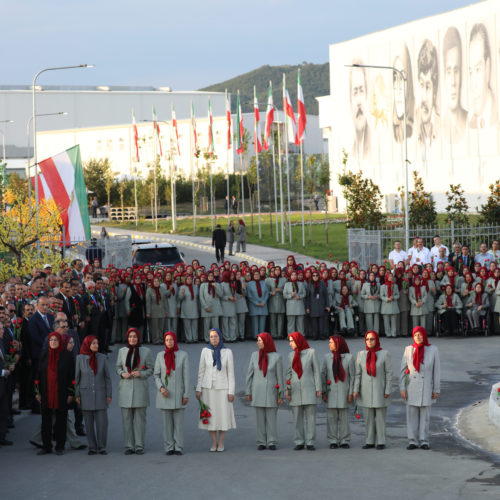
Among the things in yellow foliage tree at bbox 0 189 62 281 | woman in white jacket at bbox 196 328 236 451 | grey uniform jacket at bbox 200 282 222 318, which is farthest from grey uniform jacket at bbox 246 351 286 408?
yellow foliage tree at bbox 0 189 62 281

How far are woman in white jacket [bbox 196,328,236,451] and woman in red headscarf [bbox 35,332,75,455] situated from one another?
5.27 feet

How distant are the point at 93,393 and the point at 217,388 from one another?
1498 mm

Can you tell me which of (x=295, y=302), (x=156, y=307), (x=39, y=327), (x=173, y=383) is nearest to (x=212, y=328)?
(x=156, y=307)

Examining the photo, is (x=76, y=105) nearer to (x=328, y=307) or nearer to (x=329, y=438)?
(x=328, y=307)

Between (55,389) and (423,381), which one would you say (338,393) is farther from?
(55,389)

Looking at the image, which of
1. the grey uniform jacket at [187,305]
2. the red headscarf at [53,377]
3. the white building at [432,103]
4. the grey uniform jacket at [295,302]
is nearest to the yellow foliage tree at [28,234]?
the grey uniform jacket at [187,305]

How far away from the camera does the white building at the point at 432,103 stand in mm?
58500

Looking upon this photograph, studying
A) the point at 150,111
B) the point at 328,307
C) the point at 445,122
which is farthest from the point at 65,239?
the point at 150,111

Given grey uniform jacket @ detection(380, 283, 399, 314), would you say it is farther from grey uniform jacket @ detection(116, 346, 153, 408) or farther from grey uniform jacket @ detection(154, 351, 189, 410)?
grey uniform jacket @ detection(116, 346, 153, 408)

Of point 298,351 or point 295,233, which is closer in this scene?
point 298,351

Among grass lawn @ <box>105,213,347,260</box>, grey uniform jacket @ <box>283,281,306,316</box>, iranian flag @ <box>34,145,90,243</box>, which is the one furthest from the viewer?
grass lawn @ <box>105,213,347,260</box>

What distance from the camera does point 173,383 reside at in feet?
38.0

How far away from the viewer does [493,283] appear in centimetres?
2088

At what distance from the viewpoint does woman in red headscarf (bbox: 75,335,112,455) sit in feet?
37.9
